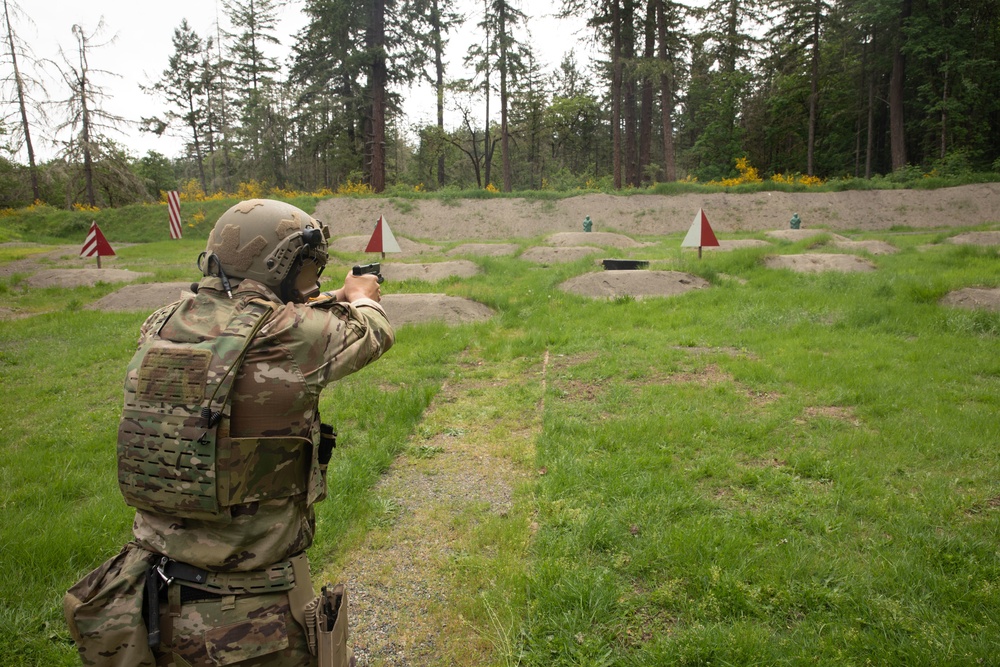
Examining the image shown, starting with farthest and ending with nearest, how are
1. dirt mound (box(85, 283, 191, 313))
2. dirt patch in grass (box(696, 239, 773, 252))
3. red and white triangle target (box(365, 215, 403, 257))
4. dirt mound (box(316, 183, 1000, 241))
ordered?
1. dirt mound (box(316, 183, 1000, 241))
2. dirt patch in grass (box(696, 239, 773, 252))
3. dirt mound (box(85, 283, 191, 313))
4. red and white triangle target (box(365, 215, 403, 257))

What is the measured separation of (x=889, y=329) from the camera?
8094 millimetres

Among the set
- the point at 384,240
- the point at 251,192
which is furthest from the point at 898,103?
the point at 251,192

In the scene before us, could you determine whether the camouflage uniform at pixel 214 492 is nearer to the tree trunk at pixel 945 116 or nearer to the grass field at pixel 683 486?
the grass field at pixel 683 486

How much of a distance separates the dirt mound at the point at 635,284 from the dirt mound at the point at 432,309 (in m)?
2.19

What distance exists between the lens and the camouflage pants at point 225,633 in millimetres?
1704

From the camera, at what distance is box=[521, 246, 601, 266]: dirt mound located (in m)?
16.2

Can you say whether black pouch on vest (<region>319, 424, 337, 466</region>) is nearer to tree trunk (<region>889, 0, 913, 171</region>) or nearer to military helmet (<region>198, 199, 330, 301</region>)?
military helmet (<region>198, 199, 330, 301</region>)

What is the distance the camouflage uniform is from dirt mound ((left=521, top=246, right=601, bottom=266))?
46.4 feet

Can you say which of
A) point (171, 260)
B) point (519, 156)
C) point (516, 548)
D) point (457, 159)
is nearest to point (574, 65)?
point (519, 156)

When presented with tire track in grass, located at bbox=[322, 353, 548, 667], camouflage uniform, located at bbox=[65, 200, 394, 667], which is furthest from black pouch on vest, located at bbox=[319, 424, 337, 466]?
tire track in grass, located at bbox=[322, 353, 548, 667]

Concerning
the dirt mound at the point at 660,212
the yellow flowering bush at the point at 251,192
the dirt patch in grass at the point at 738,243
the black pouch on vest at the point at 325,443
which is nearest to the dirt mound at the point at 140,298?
the black pouch on vest at the point at 325,443

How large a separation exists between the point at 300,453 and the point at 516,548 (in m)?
2.07

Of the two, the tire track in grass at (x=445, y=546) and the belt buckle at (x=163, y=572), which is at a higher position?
the belt buckle at (x=163, y=572)

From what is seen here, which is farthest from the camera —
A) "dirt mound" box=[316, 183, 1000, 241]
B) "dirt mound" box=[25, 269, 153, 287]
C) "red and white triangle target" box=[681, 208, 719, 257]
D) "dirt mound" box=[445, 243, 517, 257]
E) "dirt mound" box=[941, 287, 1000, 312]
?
"dirt mound" box=[316, 183, 1000, 241]
